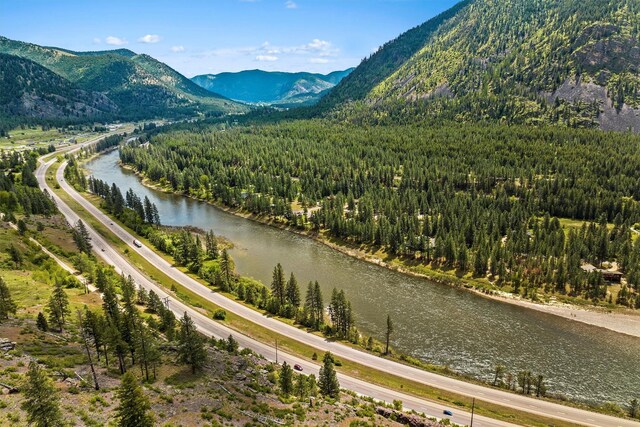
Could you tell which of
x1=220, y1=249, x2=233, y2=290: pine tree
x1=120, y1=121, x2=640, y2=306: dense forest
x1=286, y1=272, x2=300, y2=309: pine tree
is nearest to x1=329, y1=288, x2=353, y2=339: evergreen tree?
x1=286, y1=272, x2=300, y2=309: pine tree

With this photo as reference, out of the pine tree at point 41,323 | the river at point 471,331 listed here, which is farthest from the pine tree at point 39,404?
the river at point 471,331

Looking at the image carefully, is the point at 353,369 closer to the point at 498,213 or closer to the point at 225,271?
the point at 225,271

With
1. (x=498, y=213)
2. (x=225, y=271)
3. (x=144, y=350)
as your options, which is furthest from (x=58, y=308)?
(x=498, y=213)

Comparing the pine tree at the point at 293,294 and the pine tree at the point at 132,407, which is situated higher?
the pine tree at the point at 132,407

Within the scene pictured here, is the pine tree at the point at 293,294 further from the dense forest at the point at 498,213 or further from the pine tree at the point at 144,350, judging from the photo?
the dense forest at the point at 498,213

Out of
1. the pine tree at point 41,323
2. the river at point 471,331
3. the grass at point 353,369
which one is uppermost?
the pine tree at point 41,323

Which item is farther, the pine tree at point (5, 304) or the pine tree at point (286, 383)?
the pine tree at point (5, 304)

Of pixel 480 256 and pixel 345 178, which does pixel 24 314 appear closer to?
pixel 480 256
